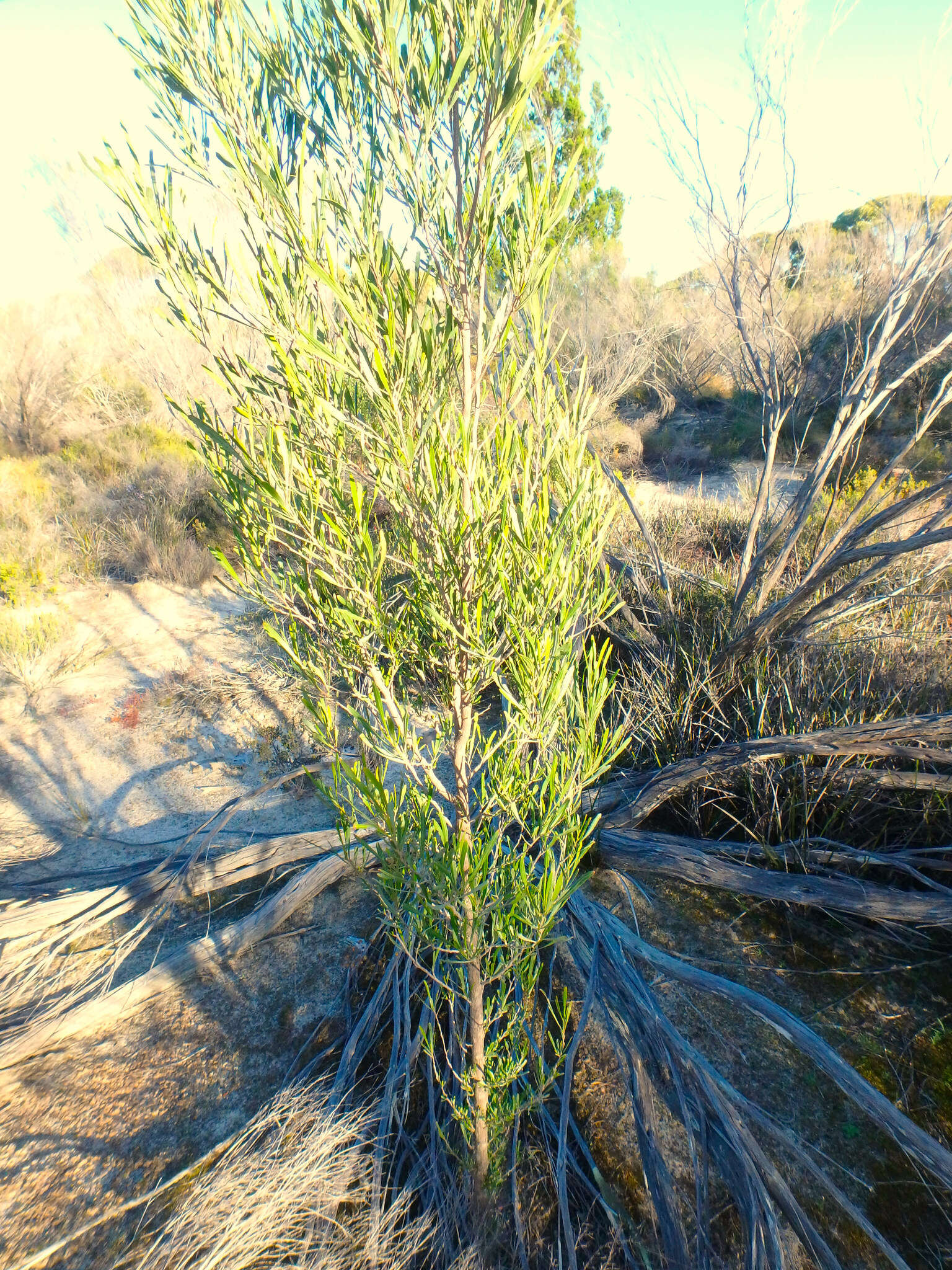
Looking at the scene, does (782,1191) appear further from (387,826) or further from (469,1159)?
(387,826)

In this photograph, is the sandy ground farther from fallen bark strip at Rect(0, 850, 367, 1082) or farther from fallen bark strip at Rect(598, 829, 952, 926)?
fallen bark strip at Rect(598, 829, 952, 926)

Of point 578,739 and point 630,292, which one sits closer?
point 578,739

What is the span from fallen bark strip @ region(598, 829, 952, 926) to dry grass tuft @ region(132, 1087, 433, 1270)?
152 cm

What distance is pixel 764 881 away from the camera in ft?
7.75

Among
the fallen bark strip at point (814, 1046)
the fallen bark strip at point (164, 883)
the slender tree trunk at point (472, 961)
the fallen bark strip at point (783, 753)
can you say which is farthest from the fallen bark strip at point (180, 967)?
the fallen bark strip at point (783, 753)

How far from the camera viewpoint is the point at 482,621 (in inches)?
49.8

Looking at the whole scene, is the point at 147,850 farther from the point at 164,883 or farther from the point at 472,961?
the point at 472,961

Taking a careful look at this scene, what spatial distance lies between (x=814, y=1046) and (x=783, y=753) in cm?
113

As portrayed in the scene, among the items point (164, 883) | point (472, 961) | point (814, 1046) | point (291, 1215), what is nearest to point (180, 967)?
point (164, 883)

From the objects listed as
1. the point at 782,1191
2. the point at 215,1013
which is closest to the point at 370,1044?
the point at 215,1013

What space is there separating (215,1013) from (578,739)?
7.02 feet

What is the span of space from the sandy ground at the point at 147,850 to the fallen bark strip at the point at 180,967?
0.23 ft

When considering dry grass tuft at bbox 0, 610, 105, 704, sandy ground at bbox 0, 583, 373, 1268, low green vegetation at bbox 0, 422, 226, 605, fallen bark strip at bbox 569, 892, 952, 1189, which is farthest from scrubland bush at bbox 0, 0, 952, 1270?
low green vegetation at bbox 0, 422, 226, 605

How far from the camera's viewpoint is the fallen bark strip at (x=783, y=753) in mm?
2285
